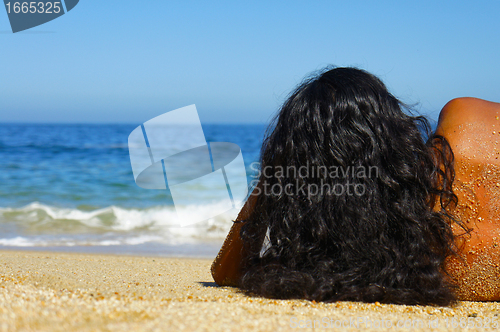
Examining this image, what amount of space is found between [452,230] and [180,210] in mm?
5620

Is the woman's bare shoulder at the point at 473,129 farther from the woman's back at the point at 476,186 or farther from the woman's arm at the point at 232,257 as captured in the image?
the woman's arm at the point at 232,257

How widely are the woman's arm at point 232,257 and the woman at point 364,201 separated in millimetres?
165

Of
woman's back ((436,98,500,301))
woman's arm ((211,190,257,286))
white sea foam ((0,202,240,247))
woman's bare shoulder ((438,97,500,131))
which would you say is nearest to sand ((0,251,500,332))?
woman's arm ((211,190,257,286))

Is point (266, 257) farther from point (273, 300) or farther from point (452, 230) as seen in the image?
point (452, 230)

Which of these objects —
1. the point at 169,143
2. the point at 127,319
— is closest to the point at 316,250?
the point at 127,319

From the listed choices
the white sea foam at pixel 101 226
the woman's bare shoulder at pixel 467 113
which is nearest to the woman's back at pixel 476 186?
the woman's bare shoulder at pixel 467 113

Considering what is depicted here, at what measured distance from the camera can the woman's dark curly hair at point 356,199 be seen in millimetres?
1623

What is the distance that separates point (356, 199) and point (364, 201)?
1.4 inches

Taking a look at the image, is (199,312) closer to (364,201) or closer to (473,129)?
(364,201)

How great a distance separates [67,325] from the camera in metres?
1.17

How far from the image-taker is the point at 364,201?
5.28 feet

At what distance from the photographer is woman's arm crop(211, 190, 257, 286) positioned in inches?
75.7

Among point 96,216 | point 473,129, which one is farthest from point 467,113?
point 96,216

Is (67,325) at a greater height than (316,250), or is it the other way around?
(67,325)
